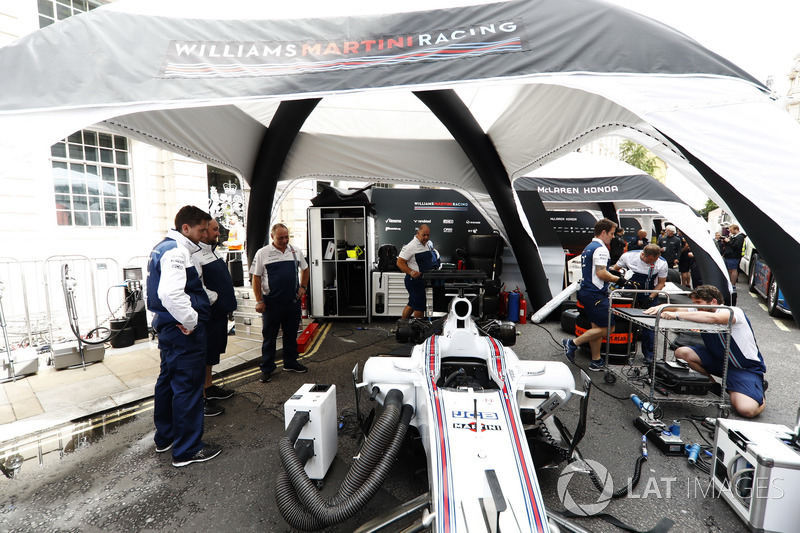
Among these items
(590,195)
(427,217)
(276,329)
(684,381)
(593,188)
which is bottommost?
(684,381)

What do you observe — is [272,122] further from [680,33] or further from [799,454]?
[799,454]

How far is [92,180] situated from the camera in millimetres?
7621

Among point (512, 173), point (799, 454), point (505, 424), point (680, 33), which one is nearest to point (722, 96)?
point (680, 33)

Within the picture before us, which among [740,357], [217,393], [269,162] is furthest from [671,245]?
[217,393]

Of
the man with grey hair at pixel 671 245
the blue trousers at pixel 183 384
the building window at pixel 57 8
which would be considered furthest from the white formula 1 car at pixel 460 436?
the man with grey hair at pixel 671 245

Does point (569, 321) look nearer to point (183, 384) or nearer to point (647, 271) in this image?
point (647, 271)

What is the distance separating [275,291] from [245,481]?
217 centimetres

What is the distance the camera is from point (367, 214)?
688cm

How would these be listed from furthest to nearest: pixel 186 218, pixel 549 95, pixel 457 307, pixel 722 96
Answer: pixel 549 95, pixel 457 307, pixel 186 218, pixel 722 96

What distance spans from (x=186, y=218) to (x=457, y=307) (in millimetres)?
2304

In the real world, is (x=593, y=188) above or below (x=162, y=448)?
above

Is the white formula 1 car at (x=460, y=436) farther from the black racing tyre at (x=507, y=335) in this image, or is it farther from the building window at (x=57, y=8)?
the building window at (x=57, y=8)

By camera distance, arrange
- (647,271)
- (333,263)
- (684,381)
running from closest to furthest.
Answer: (684,381)
(647,271)
(333,263)

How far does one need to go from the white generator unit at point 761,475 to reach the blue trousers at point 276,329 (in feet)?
13.3
